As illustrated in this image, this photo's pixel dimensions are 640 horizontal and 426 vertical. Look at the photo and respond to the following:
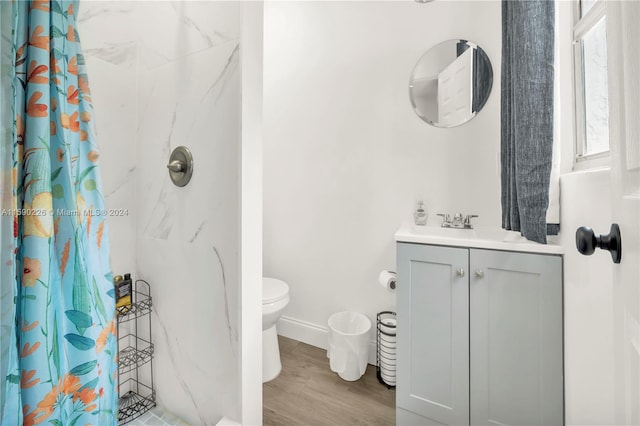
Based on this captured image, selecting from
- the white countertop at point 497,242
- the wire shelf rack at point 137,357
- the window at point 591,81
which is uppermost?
the window at point 591,81

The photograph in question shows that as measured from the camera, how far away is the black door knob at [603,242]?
0.47 m

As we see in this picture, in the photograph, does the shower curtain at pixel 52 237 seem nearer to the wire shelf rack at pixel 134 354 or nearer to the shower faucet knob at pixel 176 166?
the shower faucet knob at pixel 176 166

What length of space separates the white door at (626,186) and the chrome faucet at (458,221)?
1288mm

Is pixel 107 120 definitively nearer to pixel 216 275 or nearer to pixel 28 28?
pixel 28 28

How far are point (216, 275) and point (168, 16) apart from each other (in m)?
0.94

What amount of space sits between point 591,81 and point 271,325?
1951 mm

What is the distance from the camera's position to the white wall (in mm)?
1809

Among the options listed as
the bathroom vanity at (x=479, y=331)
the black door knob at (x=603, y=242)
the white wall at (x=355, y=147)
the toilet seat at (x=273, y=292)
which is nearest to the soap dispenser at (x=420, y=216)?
the white wall at (x=355, y=147)

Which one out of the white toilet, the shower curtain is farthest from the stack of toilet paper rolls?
the shower curtain

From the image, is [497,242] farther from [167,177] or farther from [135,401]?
[135,401]

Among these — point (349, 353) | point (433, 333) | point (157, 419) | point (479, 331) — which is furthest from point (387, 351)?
point (157, 419)

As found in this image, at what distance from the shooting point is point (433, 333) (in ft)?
4.52

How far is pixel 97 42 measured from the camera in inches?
40.9

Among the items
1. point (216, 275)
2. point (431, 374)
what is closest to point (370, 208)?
point (431, 374)
